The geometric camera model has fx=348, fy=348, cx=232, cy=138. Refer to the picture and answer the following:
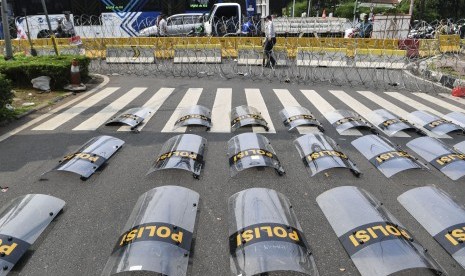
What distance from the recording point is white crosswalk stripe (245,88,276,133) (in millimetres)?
9001

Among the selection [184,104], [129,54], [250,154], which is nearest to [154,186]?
[250,154]

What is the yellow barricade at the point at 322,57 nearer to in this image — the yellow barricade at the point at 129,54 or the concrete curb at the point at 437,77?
the concrete curb at the point at 437,77

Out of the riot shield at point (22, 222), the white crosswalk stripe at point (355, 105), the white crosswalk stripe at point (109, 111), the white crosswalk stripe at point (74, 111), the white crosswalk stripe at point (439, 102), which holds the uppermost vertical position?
the riot shield at point (22, 222)

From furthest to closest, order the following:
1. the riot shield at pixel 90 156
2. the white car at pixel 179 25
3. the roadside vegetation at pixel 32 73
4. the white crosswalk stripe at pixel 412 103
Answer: the white car at pixel 179 25, the roadside vegetation at pixel 32 73, the white crosswalk stripe at pixel 412 103, the riot shield at pixel 90 156

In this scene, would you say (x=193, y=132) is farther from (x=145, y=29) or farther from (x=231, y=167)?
(x=145, y=29)

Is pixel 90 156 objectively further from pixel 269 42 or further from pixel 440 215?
pixel 269 42

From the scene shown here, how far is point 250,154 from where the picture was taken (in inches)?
273

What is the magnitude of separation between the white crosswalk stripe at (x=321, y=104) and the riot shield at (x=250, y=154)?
8.11 ft

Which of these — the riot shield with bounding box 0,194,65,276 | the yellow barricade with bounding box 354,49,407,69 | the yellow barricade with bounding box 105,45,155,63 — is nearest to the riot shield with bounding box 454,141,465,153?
the riot shield with bounding box 0,194,65,276

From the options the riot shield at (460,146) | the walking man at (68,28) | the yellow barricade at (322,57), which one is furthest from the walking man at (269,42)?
the walking man at (68,28)

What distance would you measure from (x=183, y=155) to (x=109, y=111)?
4756mm

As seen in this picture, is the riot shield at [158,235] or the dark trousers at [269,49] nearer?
the riot shield at [158,235]

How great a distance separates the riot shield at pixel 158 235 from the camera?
3.97 m

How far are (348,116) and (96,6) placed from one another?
22167 mm
